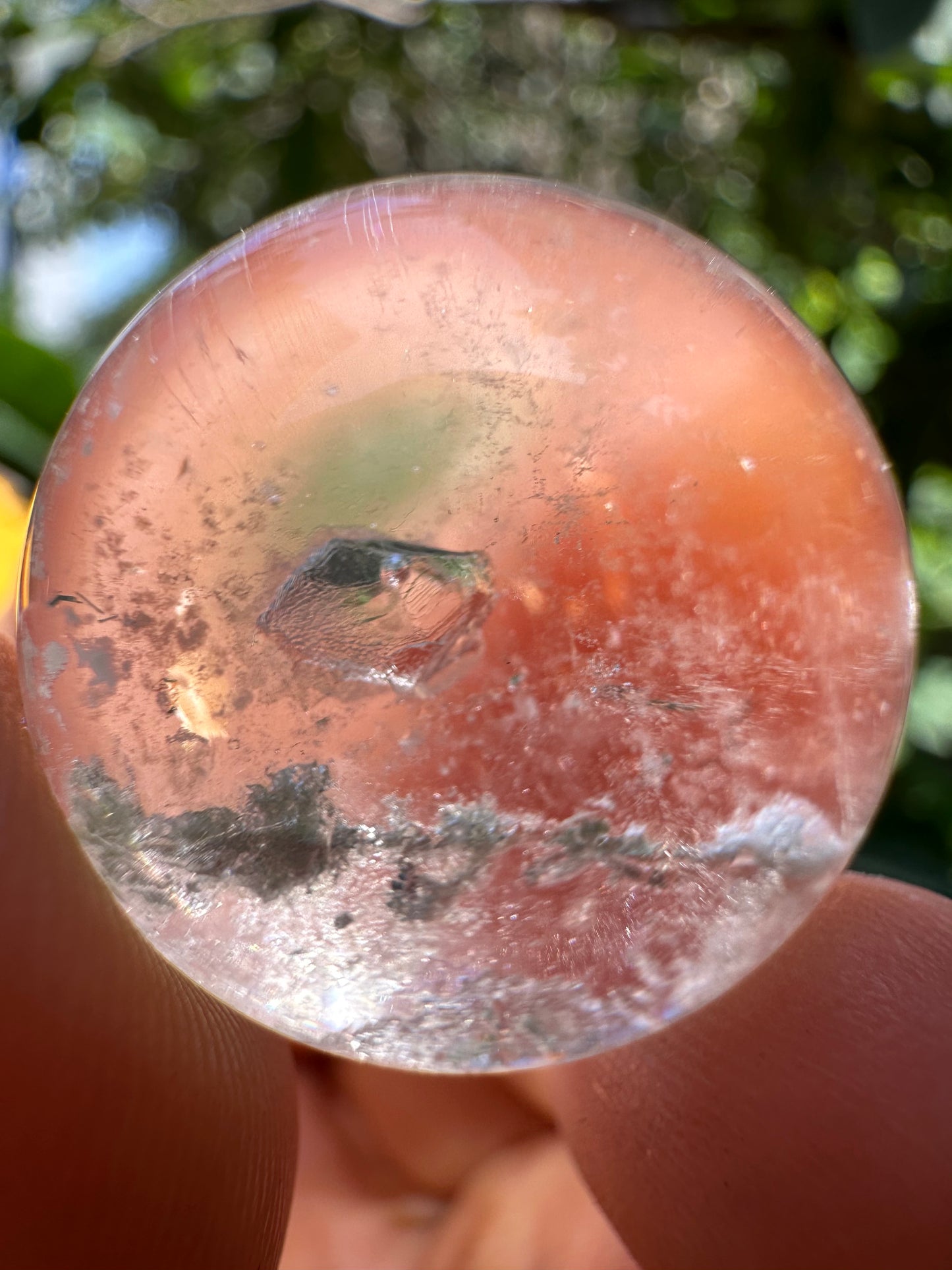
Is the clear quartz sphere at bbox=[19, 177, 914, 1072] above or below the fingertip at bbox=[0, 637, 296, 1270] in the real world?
above

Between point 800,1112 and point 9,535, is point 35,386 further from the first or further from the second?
point 800,1112

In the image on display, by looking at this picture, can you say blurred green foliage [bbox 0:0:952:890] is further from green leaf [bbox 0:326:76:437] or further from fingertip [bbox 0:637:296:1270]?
fingertip [bbox 0:637:296:1270]

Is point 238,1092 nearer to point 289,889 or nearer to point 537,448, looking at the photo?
point 289,889

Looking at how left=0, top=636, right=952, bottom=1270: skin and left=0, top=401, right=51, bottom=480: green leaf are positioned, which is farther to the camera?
left=0, top=401, right=51, bottom=480: green leaf

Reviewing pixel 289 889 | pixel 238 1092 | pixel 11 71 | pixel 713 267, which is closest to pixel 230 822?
pixel 289 889

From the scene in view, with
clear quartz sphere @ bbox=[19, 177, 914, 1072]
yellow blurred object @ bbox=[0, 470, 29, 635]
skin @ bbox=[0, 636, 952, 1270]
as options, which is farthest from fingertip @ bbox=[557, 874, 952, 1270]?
yellow blurred object @ bbox=[0, 470, 29, 635]

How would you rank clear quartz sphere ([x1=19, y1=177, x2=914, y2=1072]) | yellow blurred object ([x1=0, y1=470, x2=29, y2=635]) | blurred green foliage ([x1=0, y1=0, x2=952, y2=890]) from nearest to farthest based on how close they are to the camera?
clear quartz sphere ([x1=19, y1=177, x2=914, y2=1072])
yellow blurred object ([x1=0, y1=470, x2=29, y2=635])
blurred green foliage ([x1=0, y1=0, x2=952, y2=890])

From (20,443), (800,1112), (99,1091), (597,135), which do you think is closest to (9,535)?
(20,443)
